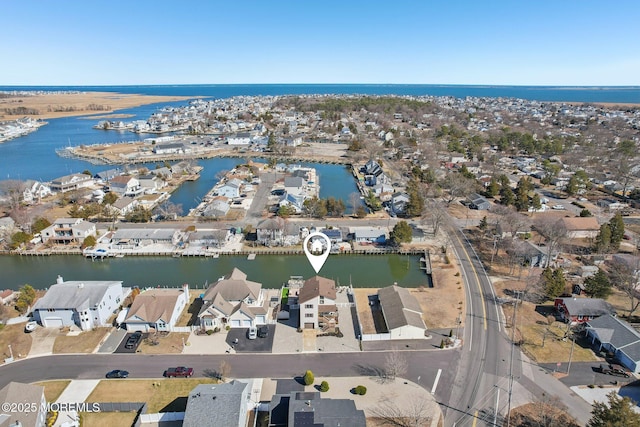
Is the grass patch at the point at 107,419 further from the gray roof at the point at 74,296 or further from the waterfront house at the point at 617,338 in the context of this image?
the waterfront house at the point at 617,338

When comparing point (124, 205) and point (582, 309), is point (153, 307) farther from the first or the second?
point (582, 309)

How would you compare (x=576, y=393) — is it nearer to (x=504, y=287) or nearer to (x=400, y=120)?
(x=504, y=287)

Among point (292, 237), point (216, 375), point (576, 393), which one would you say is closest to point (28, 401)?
point (216, 375)

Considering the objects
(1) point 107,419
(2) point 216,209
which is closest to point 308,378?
(1) point 107,419

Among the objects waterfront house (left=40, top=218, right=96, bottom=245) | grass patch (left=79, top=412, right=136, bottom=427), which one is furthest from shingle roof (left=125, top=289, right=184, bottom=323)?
waterfront house (left=40, top=218, right=96, bottom=245)

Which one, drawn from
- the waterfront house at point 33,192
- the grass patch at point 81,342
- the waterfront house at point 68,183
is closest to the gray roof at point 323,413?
the grass patch at point 81,342

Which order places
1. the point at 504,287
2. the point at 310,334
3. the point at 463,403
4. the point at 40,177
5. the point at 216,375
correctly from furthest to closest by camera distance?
1. the point at 40,177
2. the point at 504,287
3. the point at 310,334
4. the point at 216,375
5. the point at 463,403
